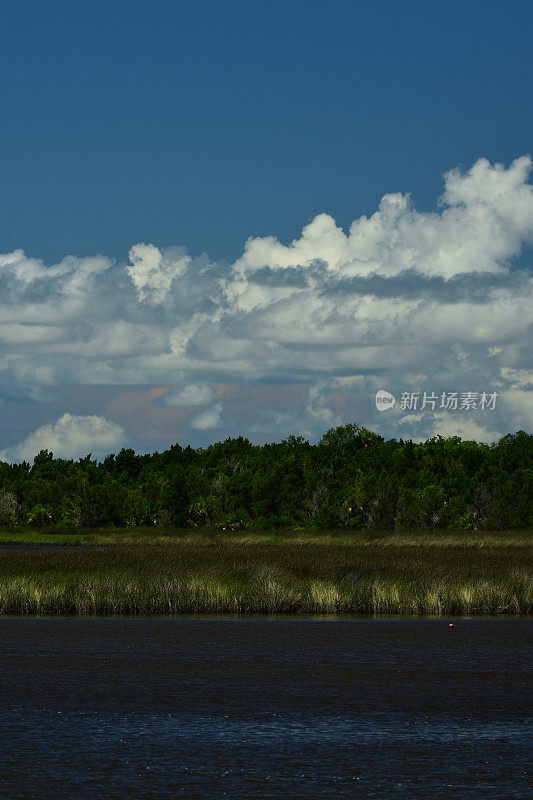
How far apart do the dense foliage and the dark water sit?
318ft

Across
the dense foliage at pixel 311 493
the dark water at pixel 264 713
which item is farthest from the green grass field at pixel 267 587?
the dense foliage at pixel 311 493

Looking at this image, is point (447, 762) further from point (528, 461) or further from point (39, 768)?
point (528, 461)

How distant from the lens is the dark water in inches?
483

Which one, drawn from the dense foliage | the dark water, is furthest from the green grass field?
the dense foliage

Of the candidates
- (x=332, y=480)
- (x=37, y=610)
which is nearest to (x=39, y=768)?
(x=37, y=610)

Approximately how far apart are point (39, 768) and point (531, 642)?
49.9ft

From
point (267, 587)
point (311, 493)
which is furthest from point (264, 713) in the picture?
point (311, 493)

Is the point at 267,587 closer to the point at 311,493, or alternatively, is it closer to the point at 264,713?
the point at 264,713

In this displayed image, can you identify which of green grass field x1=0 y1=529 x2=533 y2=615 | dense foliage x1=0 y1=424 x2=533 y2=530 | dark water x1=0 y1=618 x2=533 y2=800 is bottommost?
dark water x1=0 y1=618 x2=533 y2=800

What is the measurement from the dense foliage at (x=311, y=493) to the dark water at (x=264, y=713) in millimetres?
96775

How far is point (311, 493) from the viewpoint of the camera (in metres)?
138

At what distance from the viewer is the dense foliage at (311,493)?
12406 centimetres

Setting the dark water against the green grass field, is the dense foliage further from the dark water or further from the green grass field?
the dark water

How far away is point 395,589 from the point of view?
3288 centimetres
